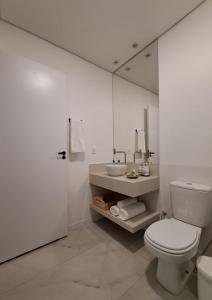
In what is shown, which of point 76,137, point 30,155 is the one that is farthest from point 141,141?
point 30,155

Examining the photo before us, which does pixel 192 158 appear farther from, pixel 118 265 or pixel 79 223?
pixel 79 223

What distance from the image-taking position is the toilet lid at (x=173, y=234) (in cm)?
111

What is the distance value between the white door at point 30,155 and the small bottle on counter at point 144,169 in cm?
100

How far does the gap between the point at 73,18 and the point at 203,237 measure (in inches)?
103

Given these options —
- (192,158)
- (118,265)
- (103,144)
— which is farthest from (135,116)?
→ (118,265)

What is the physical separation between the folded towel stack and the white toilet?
432mm

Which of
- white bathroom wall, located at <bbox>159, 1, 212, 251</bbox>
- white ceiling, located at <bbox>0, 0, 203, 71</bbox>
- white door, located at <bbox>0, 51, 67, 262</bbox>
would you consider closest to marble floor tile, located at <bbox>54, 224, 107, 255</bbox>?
white door, located at <bbox>0, 51, 67, 262</bbox>

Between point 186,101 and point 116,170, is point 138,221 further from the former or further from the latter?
point 186,101

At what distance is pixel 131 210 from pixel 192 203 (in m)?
0.68

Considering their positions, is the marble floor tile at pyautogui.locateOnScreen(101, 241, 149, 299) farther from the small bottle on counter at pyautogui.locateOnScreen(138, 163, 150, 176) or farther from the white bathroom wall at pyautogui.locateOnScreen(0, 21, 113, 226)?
the small bottle on counter at pyautogui.locateOnScreen(138, 163, 150, 176)

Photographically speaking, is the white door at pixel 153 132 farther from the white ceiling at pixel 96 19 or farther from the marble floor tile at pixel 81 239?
the marble floor tile at pixel 81 239

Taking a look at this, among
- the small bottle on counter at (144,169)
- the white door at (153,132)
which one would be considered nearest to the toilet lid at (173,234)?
the small bottle on counter at (144,169)

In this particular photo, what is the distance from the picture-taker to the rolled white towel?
1.75 m

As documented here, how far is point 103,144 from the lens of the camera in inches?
97.0
